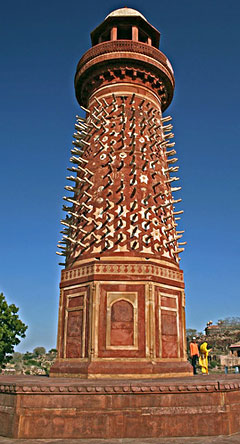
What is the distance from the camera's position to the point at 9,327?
3092 centimetres

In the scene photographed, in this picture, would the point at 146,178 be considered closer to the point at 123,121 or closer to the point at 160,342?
the point at 123,121

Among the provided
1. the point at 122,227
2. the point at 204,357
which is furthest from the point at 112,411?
the point at 204,357

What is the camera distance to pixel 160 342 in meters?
12.0

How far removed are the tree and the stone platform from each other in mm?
23652

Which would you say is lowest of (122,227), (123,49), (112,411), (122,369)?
(112,411)

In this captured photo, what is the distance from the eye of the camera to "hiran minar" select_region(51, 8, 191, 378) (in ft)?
38.6

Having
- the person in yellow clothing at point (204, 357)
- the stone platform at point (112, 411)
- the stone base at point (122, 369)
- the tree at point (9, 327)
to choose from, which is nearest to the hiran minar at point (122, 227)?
the stone base at point (122, 369)

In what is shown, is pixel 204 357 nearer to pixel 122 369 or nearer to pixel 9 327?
pixel 122 369

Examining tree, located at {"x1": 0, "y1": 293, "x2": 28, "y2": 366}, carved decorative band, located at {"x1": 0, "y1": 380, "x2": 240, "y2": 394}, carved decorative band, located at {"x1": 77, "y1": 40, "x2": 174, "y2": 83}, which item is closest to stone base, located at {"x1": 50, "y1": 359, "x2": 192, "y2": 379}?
carved decorative band, located at {"x1": 0, "y1": 380, "x2": 240, "y2": 394}

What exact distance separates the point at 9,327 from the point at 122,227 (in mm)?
21665

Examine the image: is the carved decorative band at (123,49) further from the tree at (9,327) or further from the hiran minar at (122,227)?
the tree at (9,327)

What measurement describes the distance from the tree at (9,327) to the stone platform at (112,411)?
23.7 metres

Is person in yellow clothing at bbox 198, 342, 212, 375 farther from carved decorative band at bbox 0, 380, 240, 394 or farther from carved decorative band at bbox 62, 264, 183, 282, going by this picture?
carved decorative band at bbox 0, 380, 240, 394

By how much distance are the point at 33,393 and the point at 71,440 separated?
3.83 feet
